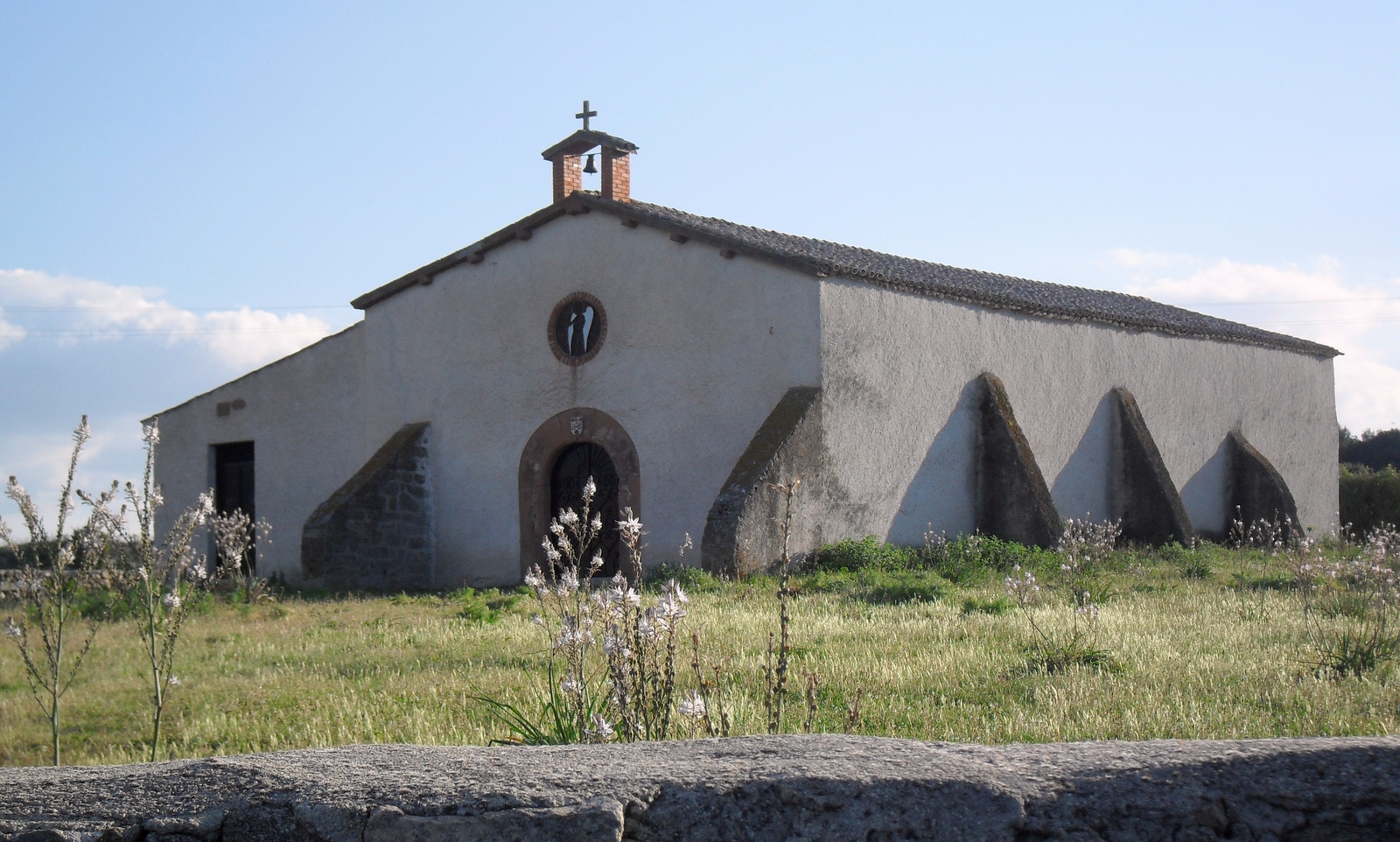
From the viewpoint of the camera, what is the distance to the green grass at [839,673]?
5410 millimetres

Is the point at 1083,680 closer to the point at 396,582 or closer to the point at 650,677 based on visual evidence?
the point at 650,677

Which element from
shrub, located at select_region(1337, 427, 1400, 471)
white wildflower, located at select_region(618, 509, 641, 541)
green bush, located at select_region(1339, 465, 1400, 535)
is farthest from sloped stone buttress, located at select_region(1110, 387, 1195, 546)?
shrub, located at select_region(1337, 427, 1400, 471)

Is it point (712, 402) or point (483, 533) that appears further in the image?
point (483, 533)

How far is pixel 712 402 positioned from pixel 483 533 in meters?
4.37

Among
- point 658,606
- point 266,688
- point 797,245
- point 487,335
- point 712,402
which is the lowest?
point 266,688

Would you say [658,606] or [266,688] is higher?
[658,606]

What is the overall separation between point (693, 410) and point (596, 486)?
1914 mm

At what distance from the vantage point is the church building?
13938 mm

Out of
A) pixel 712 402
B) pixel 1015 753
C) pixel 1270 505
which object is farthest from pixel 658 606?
pixel 1270 505

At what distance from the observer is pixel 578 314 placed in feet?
52.3

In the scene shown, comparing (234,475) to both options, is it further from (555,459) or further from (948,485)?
(948,485)

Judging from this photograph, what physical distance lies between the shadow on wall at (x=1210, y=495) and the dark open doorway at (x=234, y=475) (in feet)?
52.0

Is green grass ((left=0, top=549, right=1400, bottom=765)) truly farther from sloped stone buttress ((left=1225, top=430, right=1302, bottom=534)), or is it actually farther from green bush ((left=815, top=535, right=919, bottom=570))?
sloped stone buttress ((left=1225, top=430, right=1302, bottom=534))

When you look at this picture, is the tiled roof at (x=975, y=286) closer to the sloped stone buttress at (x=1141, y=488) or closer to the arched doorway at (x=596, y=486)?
the sloped stone buttress at (x=1141, y=488)
